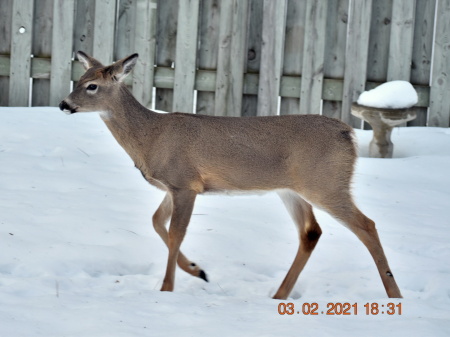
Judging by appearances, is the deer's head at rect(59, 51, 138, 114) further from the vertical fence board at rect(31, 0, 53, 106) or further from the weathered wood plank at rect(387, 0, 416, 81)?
the weathered wood plank at rect(387, 0, 416, 81)

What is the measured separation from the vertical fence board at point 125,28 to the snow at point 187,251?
114 cm

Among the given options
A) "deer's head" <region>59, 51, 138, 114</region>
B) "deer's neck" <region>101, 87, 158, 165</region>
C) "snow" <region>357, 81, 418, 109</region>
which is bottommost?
"snow" <region>357, 81, 418, 109</region>

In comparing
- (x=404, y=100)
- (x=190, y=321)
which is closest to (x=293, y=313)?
(x=190, y=321)

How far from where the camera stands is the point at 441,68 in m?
9.66

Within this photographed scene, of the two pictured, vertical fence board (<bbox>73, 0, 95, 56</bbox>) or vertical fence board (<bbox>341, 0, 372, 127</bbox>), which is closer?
vertical fence board (<bbox>341, 0, 372, 127</bbox>)

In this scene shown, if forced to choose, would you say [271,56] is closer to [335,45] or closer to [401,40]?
[335,45]

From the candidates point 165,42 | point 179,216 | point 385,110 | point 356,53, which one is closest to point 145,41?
point 165,42

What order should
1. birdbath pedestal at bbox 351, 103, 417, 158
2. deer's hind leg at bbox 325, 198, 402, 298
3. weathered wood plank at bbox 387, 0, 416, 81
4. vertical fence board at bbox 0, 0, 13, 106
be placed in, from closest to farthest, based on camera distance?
1. deer's hind leg at bbox 325, 198, 402, 298
2. birdbath pedestal at bbox 351, 103, 417, 158
3. weathered wood plank at bbox 387, 0, 416, 81
4. vertical fence board at bbox 0, 0, 13, 106

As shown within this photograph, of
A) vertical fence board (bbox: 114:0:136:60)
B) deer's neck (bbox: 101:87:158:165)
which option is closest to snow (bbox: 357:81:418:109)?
vertical fence board (bbox: 114:0:136:60)

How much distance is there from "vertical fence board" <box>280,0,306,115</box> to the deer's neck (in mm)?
3897

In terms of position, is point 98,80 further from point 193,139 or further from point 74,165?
point 74,165

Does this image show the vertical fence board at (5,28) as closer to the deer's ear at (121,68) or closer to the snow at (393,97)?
the snow at (393,97)

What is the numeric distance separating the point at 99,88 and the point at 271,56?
391cm

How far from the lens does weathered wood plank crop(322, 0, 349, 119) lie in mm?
9695
